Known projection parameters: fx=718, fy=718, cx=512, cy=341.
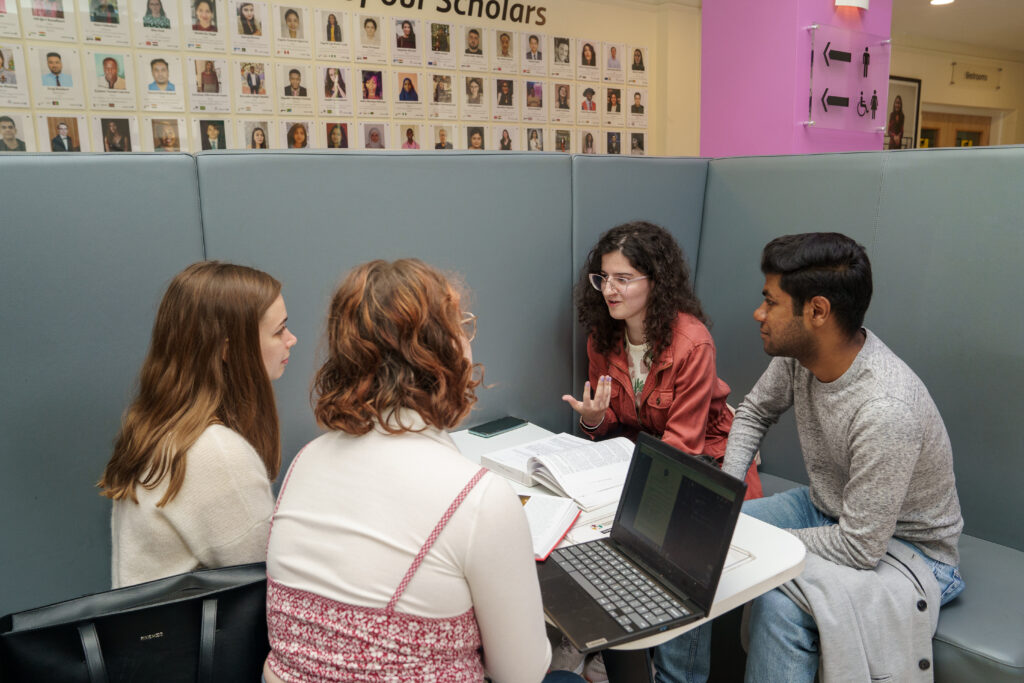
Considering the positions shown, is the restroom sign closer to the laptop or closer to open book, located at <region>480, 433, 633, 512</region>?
open book, located at <region>480, 433, 633, 512</region>

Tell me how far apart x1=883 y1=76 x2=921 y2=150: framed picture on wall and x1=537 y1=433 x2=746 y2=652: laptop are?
7096mm

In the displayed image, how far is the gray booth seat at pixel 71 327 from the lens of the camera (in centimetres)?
168

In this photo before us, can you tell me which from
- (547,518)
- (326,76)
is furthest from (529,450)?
(326,76)

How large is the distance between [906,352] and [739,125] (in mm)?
2412

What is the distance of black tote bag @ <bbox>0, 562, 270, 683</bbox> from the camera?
3.47 feet

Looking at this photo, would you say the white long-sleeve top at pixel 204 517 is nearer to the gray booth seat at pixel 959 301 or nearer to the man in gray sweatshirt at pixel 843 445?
the man in gray sweatshirt at pixel 843 445

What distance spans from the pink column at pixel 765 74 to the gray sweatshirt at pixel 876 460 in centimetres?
254

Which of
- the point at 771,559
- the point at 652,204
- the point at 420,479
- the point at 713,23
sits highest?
the point at 713,23

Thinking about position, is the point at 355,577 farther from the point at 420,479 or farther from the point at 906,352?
the point at 906,352

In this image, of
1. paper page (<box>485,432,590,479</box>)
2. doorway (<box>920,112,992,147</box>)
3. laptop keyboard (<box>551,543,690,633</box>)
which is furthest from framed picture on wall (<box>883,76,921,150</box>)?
laptop keyboard (<box>551,543,690,633</box>)

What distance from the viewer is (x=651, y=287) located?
2.30 meters

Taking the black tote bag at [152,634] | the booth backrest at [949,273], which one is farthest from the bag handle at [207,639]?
the booth backrest at [949,273]

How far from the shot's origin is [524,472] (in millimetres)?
1791

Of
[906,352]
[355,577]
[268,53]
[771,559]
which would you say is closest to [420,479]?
[355,577]
